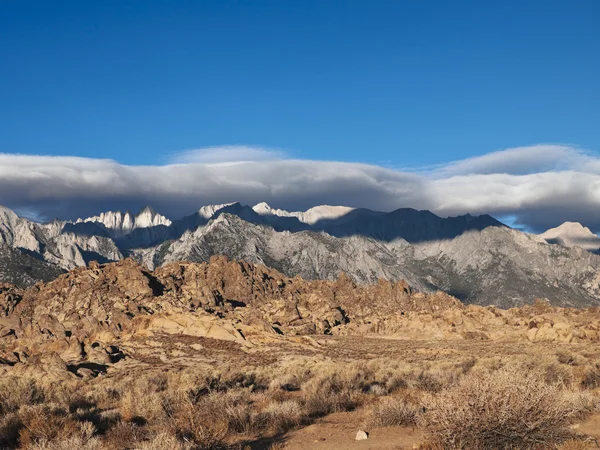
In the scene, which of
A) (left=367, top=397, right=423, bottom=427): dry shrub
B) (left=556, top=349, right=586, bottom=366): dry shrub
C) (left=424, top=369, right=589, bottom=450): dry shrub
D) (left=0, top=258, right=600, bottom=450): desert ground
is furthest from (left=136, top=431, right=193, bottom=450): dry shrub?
(left=556, top=349, right=586, bottom=366): dry shrub

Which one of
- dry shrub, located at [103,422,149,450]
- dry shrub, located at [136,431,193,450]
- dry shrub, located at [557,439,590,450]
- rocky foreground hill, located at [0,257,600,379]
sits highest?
dry shrub, located at [136,431,193,450]

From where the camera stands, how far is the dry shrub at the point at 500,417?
430 inches

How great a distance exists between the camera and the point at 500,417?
35.9 ft

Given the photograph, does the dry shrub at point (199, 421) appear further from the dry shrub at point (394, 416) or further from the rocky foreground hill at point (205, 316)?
the rocky foreground hill at point (205, 316)

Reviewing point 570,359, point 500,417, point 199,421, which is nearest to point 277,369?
point 199,421

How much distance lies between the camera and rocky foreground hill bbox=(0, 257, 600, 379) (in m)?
46.4

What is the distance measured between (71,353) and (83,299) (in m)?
35.5

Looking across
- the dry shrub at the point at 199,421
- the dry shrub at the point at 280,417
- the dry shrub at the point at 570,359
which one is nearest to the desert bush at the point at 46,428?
the dry shrub at the point at 199,421

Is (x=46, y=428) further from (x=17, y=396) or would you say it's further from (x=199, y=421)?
(x=17, y=396)

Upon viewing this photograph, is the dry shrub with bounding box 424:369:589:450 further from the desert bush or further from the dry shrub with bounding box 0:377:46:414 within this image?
the dry shrub with bounding box 0:377:46:414

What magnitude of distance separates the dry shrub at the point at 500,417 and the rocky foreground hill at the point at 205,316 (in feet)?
96.3

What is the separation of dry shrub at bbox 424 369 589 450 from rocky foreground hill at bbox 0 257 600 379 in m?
29.4

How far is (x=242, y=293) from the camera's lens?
3935 inches

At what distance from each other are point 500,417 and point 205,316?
4776 cm
